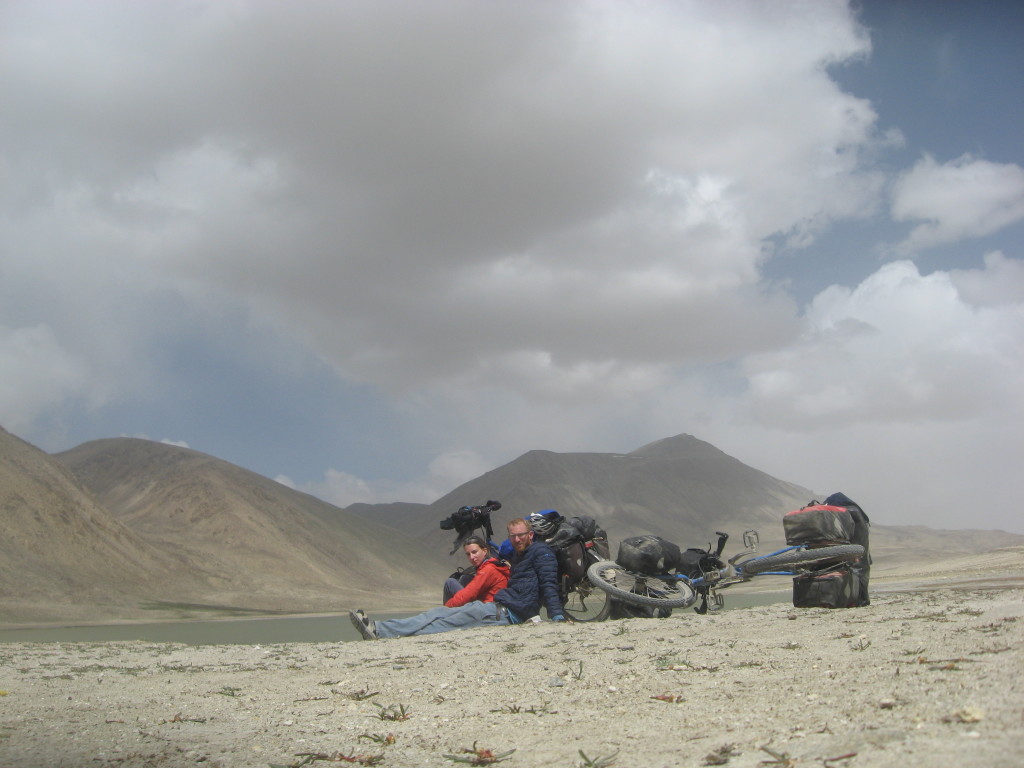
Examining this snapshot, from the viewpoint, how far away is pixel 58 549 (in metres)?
56.9

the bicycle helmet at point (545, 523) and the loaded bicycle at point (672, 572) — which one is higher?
the bicycle helmet at point (545, 523)

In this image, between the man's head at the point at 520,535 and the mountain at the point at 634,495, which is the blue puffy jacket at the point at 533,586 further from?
the mountain at the point at 634,495

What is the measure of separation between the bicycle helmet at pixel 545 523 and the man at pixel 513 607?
89 cm

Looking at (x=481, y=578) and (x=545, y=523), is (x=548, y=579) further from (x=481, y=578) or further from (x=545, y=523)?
(x=545, y=523)

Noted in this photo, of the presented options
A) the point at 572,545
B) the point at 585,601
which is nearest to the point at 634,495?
the point at 585,601

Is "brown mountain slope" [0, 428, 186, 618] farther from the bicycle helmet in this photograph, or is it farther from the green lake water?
the bicycle helmet

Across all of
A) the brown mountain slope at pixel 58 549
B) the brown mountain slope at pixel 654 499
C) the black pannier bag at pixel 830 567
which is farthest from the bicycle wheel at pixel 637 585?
the brown mountain slope at pixel 654 499

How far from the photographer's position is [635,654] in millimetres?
6250

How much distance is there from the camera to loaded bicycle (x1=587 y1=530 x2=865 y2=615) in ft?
31.2

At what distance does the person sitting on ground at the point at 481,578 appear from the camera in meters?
10.2

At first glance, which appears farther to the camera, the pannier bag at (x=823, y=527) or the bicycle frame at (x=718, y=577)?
the bicycle frame at (x=718, y=577)

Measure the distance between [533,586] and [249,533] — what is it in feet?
263

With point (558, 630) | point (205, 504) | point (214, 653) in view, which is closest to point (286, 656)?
point (214, 653)

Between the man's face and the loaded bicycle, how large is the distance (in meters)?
0.84
